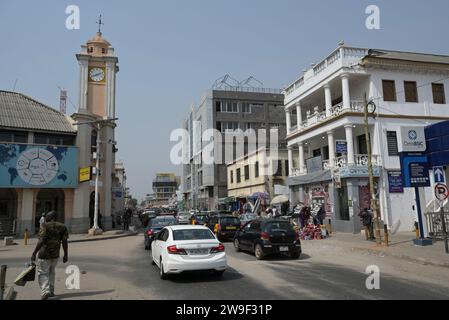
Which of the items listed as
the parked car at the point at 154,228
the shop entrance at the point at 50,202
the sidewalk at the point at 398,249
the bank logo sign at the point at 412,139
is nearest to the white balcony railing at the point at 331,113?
the bank logo sign at the point at 412,139

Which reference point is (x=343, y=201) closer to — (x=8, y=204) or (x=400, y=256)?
(x=400, y=256)

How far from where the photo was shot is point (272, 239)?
541 inches

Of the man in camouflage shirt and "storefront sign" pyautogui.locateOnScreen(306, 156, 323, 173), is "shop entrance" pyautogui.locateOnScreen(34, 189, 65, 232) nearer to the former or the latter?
"storefront sign" pyautogui.locateOnScreen(306, 156, 323, 173)

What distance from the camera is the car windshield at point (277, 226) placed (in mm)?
14195

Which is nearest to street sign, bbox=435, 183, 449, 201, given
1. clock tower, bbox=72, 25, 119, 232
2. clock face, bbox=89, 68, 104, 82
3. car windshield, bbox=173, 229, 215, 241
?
car windshield, bbox=173, 229, 215, 241

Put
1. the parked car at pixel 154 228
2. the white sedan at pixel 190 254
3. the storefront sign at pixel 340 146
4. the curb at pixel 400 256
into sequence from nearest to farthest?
1. the white sedan at pixel 190 254
2. the curb at pixel 400 256
3. the parked car at pixel 154 228
4. the storefront sign at pixel 340 146

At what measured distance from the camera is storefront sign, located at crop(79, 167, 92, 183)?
27.0m

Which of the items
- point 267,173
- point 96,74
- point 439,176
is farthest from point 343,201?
point 96,74

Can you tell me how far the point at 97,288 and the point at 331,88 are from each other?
25.2 metres

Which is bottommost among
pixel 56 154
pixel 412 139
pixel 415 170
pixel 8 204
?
pixel 8 204

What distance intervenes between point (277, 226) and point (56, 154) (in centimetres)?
1991

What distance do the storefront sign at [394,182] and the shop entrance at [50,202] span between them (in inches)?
970

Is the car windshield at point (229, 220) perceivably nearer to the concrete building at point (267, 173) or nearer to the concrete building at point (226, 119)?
the concrete building at point (267, 173)
